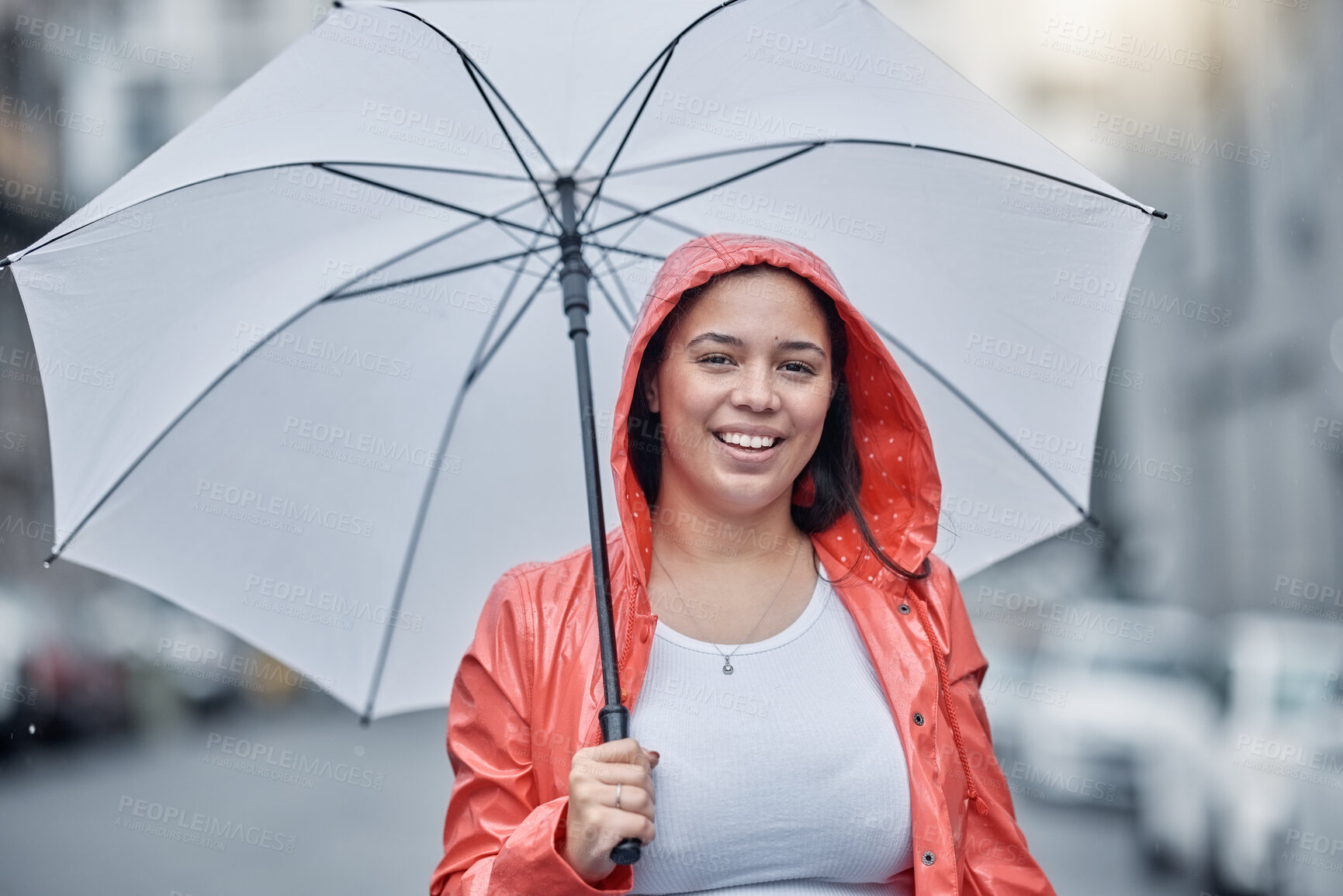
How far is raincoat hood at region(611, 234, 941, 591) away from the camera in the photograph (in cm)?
260

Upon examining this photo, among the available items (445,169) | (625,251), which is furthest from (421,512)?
(445,169)

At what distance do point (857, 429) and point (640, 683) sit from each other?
0.90 meters

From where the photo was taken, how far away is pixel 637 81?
2.71 meters

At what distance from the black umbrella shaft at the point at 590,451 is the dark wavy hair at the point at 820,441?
110mm

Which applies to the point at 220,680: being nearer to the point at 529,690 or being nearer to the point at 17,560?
the point at 17,560

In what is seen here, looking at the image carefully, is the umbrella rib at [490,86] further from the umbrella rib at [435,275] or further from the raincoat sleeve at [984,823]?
the raincoat sleeve at [984,823]

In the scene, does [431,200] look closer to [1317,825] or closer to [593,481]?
[593,481]

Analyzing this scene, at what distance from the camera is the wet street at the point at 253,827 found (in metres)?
8.44

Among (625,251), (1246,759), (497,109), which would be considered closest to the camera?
(497,109)

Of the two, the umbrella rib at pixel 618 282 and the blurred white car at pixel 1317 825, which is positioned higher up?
the umbrella rib at pixel 618 282

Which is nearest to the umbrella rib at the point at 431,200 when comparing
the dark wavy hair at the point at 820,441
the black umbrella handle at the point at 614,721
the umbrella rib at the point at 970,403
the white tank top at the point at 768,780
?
the dark wavy hair at the point at 820,441

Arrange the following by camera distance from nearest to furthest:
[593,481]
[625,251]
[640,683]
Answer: [640,683] < [593,481] < [625,251]

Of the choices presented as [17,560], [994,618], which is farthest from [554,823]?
[17,560]

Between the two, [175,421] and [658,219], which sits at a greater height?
[658,219]
